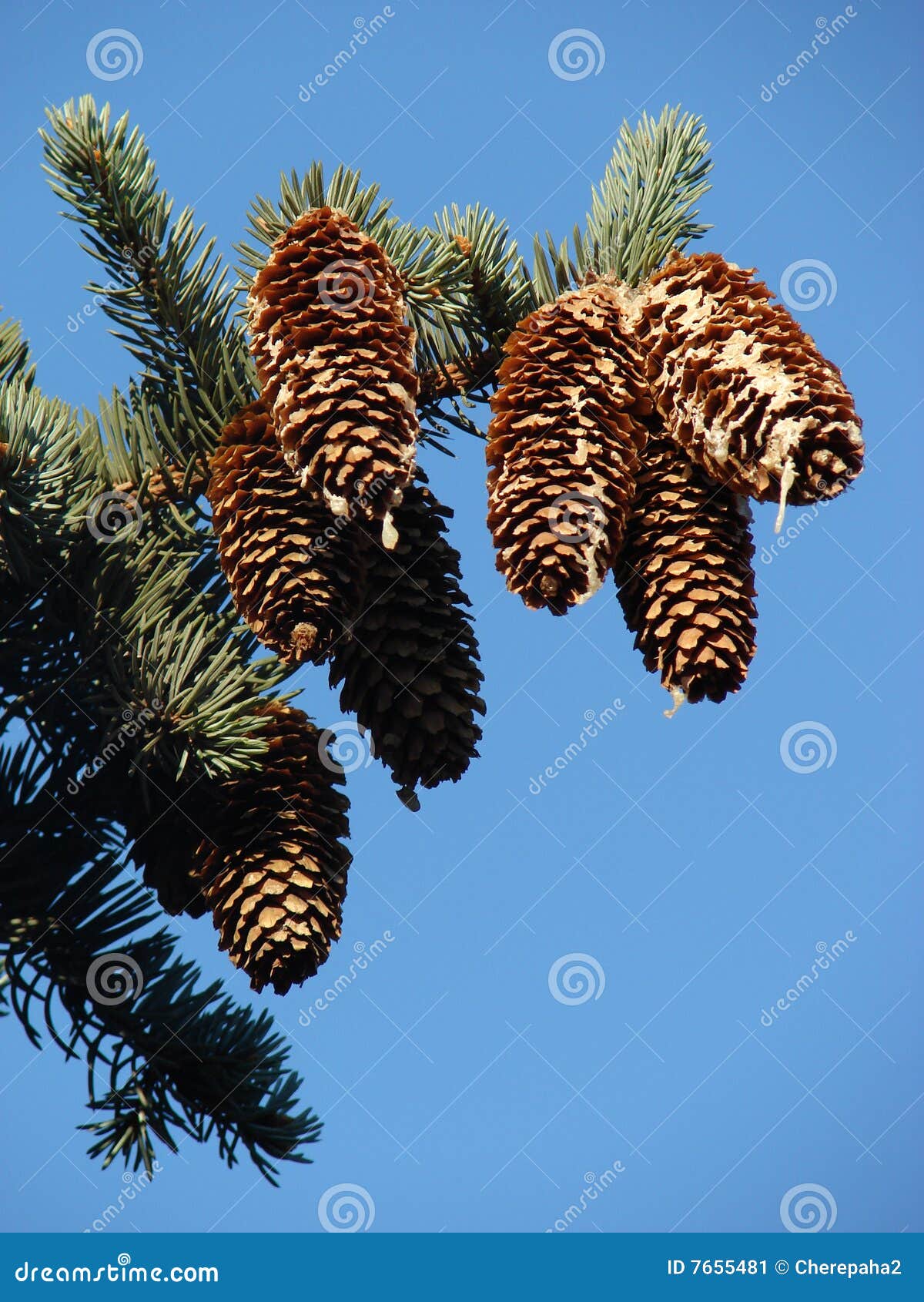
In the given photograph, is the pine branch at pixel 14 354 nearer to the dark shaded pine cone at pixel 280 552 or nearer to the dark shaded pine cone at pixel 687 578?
the dark shaded pine cone at pixel 280 552

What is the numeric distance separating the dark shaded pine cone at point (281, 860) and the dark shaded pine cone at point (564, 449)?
47 centimetres

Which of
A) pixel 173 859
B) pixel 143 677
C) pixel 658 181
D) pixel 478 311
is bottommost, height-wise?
pixel 173 859

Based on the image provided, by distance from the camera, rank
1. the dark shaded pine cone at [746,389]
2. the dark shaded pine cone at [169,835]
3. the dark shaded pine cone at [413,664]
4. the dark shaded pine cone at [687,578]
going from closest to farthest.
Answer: the dark shaded pine cone at [746,389] → the dark shaded pine cone at [687,578] → the dark shaded pine cone at [413,664] → the dark shaded pine cone at [169,835]

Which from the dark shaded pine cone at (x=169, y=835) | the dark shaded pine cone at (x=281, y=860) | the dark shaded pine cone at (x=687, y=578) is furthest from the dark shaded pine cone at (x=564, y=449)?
the dark shaded pine cone at (x=169, y=835)

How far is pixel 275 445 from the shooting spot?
1.82m

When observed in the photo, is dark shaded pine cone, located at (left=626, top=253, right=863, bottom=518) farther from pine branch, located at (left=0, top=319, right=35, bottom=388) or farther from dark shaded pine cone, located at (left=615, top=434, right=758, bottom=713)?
pine branch, located at (left=0, top=319, right=35, bottom=388)

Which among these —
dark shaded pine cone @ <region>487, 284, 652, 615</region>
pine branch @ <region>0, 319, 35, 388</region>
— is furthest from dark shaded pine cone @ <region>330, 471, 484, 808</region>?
pine branch @ <region>0, 319, 35, 388</region>

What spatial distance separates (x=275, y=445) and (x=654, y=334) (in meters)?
0.55

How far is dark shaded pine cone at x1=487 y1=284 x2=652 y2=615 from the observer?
1636 millimetres

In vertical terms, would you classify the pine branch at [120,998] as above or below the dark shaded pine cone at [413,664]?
below

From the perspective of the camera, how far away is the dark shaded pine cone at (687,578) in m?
1.71

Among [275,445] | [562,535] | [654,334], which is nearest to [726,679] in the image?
[562,535]

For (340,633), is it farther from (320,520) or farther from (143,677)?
(143,677)

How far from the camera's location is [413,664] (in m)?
1.83
